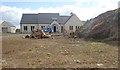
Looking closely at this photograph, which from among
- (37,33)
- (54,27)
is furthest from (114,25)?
(54,27)

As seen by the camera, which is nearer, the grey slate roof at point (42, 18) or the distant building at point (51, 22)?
the distant building at point (51, 22)

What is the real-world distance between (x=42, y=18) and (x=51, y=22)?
136 inches

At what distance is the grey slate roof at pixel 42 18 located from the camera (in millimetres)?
67125

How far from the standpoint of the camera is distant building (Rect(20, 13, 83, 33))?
2596 inches

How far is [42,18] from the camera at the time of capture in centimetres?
6862

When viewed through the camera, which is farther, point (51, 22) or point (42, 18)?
point (42, 18)

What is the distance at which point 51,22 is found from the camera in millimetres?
66562

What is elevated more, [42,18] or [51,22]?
[42,18]

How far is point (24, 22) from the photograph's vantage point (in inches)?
2625

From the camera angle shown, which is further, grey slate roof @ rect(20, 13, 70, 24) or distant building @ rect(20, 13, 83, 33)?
grey slate roof @ rect(20, 13, 70, 24)

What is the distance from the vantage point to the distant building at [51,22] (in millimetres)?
65938

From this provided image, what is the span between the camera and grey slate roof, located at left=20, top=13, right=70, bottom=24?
2643 inches

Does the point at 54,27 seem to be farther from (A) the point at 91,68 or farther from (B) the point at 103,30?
(A) the point at 91,68

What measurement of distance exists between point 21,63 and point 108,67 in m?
3.17
